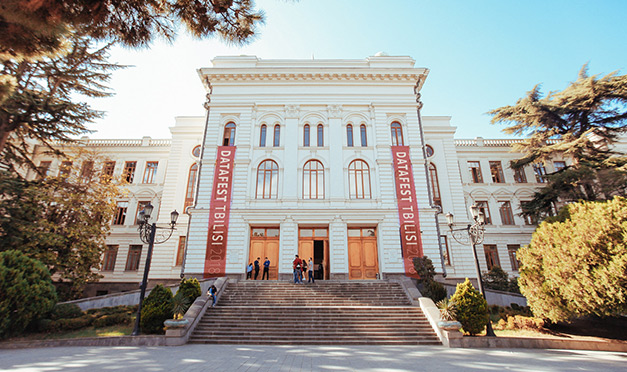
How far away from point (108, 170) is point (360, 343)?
990 inches

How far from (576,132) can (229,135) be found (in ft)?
81.9

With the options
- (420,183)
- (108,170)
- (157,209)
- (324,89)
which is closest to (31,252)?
(157,209)

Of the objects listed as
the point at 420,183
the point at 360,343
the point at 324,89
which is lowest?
the point at 360,343

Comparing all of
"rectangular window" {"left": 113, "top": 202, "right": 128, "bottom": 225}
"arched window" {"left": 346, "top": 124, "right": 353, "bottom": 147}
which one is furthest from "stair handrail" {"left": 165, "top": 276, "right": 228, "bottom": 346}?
"rectangular window" {"left": 113, "top": 202, "right": 128, "bottom": 225}

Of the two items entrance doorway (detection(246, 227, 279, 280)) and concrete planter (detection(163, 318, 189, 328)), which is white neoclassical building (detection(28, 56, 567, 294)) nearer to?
entrance doorway (detection(246, 227, 279, 280))

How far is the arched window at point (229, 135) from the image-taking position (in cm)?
2052

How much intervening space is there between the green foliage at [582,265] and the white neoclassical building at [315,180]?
24.8 ft

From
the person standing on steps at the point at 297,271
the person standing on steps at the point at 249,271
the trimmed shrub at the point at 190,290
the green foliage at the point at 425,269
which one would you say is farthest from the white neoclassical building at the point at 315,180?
the trimmed shrub at the point at 190,290

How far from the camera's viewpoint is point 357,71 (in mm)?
21438

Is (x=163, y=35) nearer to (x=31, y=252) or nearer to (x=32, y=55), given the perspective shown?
(x=32, y=55)

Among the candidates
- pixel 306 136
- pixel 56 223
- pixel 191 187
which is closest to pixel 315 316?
pixel 306 136

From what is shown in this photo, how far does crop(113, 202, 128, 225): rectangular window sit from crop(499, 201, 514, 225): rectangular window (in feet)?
104

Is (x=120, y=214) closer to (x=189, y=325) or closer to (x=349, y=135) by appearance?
(x=189, y=325)

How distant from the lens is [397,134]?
2089cm
